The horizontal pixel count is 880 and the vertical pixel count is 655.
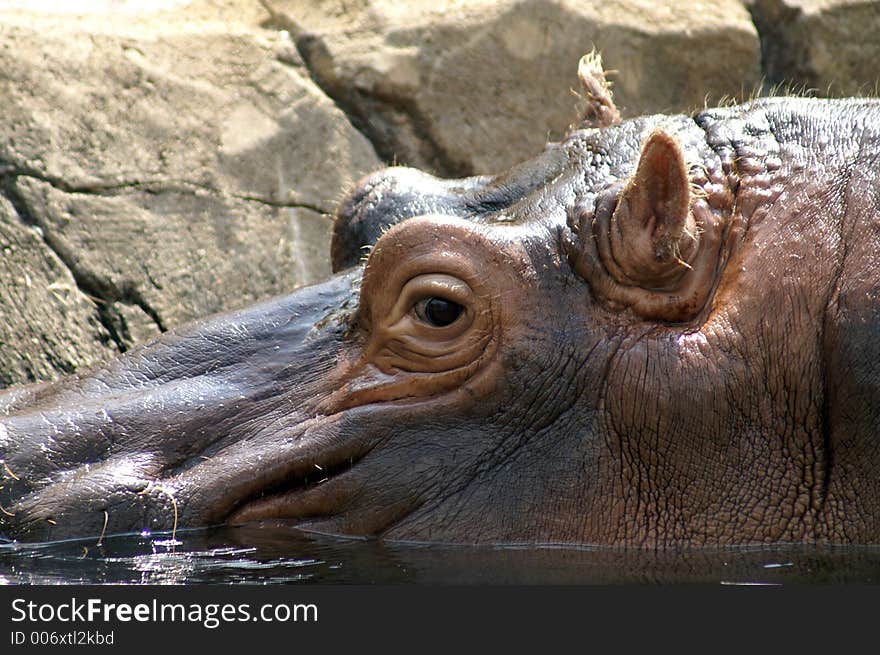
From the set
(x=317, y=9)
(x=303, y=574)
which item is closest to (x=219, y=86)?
(x=317, y=9)

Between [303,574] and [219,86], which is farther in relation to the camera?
[219,86]

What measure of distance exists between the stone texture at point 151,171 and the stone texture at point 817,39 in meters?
2.80

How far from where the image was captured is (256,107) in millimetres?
7777

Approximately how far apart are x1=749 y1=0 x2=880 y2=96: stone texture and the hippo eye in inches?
214

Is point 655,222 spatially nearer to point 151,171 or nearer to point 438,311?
point 438,311

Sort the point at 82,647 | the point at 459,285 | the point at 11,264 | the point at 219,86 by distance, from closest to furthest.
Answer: the point at 82,647
the point at 459,285
the point at 11,264
the point at 219,86

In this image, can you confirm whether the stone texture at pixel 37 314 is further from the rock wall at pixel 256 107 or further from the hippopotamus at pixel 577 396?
the hippopotamus at pixel 577 396

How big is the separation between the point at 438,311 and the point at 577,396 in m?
0.48

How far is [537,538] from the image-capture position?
12.8ft

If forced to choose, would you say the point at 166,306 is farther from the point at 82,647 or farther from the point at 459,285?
the point at 82,647

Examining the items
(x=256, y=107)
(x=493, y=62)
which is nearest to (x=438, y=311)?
(x=256, y=107)

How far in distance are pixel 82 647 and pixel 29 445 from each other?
0.95 m

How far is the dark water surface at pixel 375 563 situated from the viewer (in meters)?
3.68

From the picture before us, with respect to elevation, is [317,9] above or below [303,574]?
above
